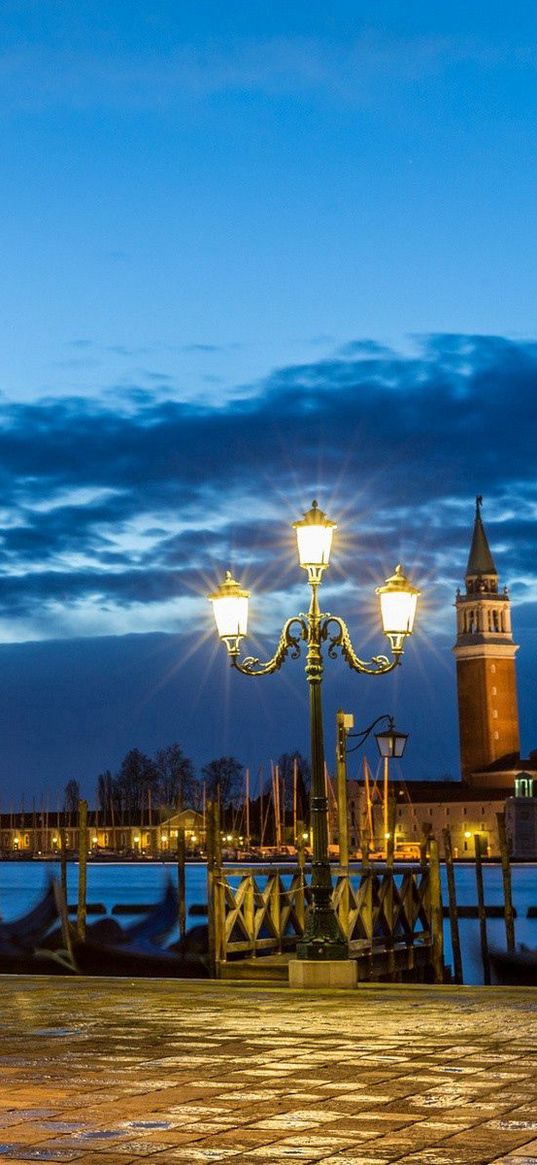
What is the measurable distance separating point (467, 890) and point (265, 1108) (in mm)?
84482

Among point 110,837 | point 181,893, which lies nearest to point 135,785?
point 110,837

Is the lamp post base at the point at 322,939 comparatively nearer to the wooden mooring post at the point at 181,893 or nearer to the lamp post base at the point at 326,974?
the lamp post base at the point at 326,974

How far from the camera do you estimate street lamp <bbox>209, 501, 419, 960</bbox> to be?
1241 centimetres

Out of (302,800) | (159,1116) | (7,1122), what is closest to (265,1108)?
(159,1116)

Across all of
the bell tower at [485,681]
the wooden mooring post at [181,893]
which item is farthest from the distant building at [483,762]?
the wooden mooring post at [181,893]

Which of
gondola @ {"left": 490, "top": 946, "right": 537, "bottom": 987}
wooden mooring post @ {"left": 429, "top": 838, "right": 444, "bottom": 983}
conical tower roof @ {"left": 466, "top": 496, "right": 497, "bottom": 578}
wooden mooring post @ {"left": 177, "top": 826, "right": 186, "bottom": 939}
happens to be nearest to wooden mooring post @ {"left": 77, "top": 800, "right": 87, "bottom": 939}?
wooden mooring post @ {"left": 177, "top": 826, "right": 186, "bottom": 939}

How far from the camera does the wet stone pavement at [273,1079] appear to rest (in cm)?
566

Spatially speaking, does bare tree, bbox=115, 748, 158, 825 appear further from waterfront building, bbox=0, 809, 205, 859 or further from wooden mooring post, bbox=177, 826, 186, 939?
wooden mooring post, bbox=177, 826, 186, 939

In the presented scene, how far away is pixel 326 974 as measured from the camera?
1222 centimetres

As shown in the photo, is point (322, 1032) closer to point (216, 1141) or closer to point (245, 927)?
point (216, 1141)

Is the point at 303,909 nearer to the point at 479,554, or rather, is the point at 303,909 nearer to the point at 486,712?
the point at 486,712

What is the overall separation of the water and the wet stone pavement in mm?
21078

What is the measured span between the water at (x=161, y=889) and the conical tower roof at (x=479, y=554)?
24.4 meters

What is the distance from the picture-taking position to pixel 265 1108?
6445mm
